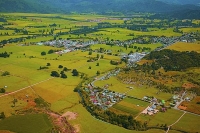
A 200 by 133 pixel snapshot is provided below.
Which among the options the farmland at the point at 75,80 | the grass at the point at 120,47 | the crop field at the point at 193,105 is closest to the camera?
the farmland at the point at 75,80

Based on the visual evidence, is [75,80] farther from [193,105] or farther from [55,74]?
[193,105]

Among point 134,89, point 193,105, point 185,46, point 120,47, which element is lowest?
point 193,105

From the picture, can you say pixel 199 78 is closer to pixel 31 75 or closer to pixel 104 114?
pixel 104 114

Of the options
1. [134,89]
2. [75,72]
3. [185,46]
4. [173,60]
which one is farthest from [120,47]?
[134,89]

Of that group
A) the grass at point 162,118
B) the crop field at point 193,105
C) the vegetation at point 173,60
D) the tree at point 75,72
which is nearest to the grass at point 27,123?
the grass at point 162,118

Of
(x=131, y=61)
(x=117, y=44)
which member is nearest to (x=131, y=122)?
(x=131, y=61)

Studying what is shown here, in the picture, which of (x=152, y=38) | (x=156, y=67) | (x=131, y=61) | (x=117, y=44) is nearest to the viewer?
(x=156, y=67)

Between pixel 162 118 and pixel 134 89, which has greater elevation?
pixel 134 89

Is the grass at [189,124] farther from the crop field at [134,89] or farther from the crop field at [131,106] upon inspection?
the crop field at [134,89]

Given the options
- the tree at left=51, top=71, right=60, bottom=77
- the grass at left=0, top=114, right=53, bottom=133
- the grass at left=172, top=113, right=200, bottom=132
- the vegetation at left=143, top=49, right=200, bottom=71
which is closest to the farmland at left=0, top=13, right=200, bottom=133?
the grass at left=0, top=114, right=53, bottom=133
